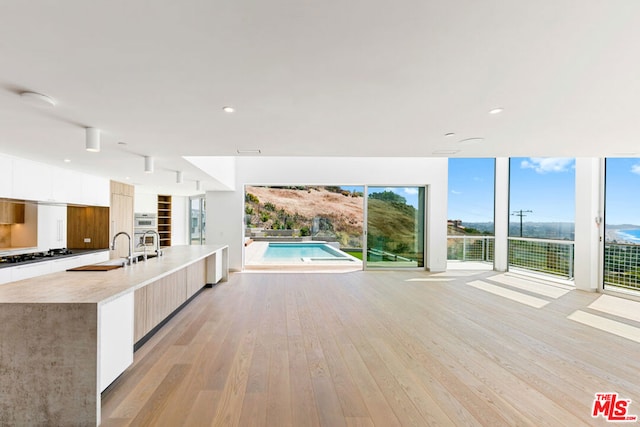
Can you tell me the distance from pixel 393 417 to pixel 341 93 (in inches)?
89.5

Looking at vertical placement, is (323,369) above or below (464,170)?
below

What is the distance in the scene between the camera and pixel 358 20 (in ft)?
4.56

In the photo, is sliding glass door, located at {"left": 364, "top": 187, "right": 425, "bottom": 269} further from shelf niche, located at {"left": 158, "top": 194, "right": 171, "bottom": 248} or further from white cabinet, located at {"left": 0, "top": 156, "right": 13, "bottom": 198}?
shelf niche, located at {"left": 158, "top": 194, "right": 171, "bottom": 248}

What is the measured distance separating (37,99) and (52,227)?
13.1ft

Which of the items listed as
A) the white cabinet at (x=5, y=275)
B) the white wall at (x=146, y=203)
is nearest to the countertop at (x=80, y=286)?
the white cabinet at (x=5, y=275)

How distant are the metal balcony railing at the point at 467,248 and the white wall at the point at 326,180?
2.20ft

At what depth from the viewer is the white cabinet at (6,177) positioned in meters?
3.75

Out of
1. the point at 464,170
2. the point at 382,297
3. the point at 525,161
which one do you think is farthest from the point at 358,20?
the point at 464,170

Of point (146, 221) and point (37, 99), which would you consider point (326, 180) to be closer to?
point (37, 99)

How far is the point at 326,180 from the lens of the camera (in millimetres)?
7398

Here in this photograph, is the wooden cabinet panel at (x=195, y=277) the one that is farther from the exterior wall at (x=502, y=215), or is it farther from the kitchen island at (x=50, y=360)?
the exterior wall at (x=502, y=215)

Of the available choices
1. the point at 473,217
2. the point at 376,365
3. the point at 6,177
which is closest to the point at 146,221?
the point at 6,177

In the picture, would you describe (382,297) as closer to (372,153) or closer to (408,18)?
(372,153)

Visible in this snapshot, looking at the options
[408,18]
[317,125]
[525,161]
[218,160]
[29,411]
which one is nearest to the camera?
[408,18]
